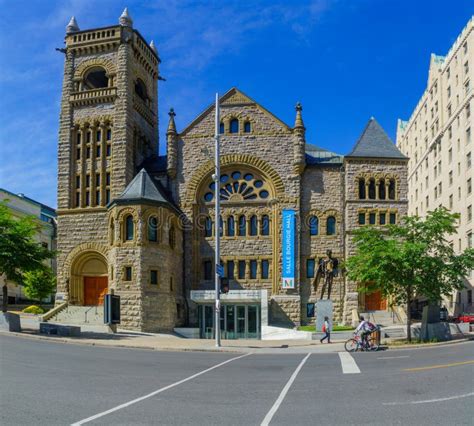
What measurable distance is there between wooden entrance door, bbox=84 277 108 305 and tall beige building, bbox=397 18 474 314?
29300 millimetres

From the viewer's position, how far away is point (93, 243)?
45.8 meters

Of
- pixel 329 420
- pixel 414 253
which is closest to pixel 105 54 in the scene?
pixel 414 253

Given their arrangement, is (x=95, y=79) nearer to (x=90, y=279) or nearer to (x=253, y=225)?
(x=90, y=279)

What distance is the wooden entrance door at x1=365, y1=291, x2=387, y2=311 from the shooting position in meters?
44.3

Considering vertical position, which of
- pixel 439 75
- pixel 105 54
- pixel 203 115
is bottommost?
pixel 203 115

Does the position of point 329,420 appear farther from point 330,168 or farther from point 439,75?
point 439,75

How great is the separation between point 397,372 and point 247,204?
3038 cm

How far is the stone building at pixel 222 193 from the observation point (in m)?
44.8

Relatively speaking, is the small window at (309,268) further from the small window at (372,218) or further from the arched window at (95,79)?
the arched window at (95,79)

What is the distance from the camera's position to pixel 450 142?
208ft

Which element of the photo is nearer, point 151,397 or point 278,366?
point 151,397

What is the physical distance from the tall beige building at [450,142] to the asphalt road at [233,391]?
35868 mm

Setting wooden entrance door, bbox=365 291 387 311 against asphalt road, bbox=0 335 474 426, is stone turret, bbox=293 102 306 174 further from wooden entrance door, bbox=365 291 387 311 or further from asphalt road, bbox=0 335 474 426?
asphalt road, bbox=0 335 474 426

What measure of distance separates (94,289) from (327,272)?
17566 mm
